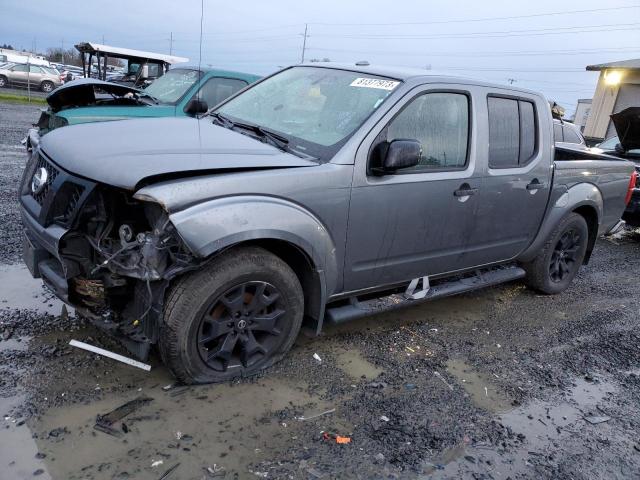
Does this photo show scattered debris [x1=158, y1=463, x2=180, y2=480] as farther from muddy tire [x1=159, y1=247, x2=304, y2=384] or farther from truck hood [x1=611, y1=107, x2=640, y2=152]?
truck hood [x1=611, y1=107, x2=640, y2=152]

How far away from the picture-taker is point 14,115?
1622 centimetres

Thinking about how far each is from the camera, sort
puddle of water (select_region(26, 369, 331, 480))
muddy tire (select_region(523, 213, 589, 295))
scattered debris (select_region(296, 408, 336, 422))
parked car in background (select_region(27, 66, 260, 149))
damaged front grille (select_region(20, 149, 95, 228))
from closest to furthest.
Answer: puddle of water (select_region(26, 369, 331, 480))
damaged front grille (select_region(20, 149, 95, 228))
scattered debris (select_region(296, 408, 336, 422))
muddy tire (select_region(523, 213, 589, 295))
parked car in background (select_region(27, 66, 260, 149))

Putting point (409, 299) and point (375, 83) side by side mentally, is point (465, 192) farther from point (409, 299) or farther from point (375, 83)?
point (375, 83)

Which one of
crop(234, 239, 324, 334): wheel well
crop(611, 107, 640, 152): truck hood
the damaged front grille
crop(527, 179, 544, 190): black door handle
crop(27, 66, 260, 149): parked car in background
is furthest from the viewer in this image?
crop(611, 107, 640, 152): truck hood

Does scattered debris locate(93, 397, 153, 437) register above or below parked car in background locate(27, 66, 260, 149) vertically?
below

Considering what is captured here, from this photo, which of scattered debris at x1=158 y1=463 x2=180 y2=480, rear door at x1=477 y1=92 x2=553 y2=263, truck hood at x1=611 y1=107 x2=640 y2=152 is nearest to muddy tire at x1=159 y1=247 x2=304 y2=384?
scattered debris at x1=158 y1=463 x2=180 y2=480

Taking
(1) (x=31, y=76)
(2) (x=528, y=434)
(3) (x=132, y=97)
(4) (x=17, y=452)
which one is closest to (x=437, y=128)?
(2) (x=528, y=434)

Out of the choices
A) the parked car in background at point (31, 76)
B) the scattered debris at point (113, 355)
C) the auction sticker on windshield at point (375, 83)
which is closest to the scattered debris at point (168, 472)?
the scattered debris at point (113, 355)

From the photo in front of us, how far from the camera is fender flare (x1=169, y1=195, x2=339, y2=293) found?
2736mm

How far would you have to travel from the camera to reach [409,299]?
13.2ft

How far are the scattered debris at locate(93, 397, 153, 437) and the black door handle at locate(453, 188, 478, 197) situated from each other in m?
2.49

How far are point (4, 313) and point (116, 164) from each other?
176 cm

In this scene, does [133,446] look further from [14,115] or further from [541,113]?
[14,115]

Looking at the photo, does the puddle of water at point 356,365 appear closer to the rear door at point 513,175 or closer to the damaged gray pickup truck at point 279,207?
the damaged gray pickup truck at point 279,207
